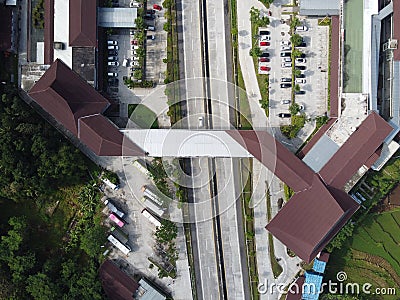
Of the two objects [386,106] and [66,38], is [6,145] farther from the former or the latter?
[386,106]

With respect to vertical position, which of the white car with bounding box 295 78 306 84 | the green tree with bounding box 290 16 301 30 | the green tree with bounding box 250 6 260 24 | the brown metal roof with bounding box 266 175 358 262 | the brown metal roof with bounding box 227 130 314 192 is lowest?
the brown metal roof with bounding box 266 175 358 262

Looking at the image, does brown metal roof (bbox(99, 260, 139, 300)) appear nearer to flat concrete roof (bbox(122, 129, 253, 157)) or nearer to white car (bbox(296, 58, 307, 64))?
flat concrete roof (bbox(122, 129, 253, 157))

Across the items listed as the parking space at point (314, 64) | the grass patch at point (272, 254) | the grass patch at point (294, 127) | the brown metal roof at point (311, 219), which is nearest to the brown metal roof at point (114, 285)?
the grass patch at point (272, 254)

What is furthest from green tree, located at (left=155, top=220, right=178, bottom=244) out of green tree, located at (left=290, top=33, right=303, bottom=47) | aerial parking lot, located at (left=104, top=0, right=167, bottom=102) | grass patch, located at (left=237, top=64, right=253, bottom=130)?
green tree, located at (left=290, top=33, right=303, bottom=47)

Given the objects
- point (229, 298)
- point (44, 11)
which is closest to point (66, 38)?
point (44, 11)

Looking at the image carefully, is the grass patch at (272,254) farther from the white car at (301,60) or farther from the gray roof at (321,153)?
the white car at (301,60)

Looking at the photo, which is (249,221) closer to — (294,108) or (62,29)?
(294,108)
